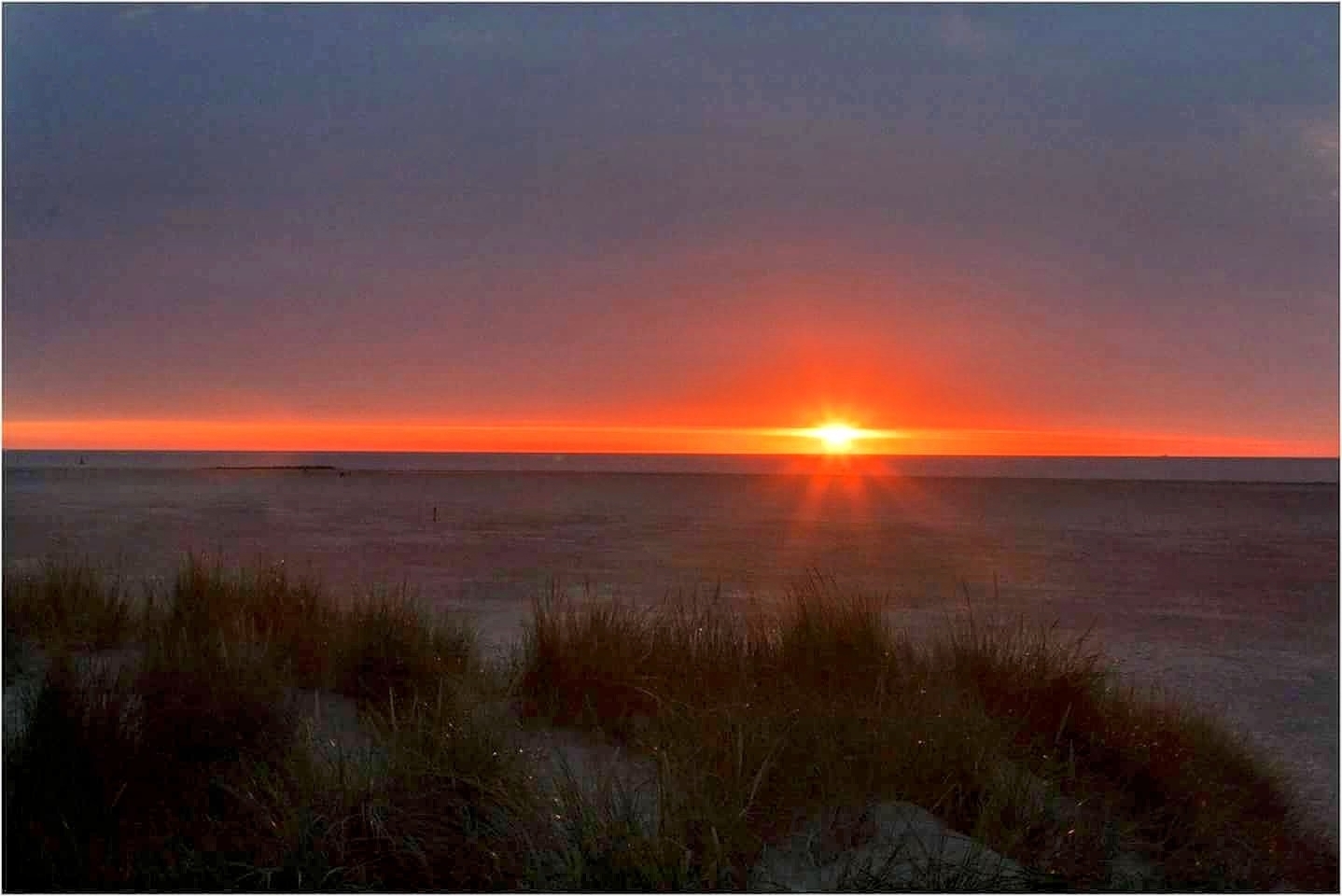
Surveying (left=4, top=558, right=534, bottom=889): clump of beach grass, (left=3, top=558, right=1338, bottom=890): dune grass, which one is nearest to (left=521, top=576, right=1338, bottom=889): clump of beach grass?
(left=3, top=558, right=1338, bottom=890): dune grass

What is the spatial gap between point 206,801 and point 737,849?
201 centimetres

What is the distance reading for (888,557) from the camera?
1789 cm

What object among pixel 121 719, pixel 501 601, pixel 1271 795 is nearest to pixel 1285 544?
pixel 501 601

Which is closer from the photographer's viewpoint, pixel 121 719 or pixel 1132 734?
pixel 121 719

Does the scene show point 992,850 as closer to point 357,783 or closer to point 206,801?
point 357,783

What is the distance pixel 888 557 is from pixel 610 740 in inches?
520

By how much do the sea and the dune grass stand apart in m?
0.63

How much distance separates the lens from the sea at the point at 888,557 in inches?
359

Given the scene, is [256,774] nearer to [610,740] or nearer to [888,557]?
[610,740]

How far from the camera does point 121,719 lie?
4.94 metres

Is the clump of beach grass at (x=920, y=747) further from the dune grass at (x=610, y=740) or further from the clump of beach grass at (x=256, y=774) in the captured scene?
the clump of beach grass at (x=256, y=774)

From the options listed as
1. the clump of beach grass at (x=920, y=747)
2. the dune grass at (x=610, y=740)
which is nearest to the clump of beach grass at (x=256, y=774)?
the dune grass at (x=610, y=740)

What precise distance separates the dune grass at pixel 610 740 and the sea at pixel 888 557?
0.63 meters

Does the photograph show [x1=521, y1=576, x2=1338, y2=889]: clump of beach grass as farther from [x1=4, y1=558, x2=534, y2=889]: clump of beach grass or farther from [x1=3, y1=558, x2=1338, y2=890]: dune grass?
[x1=4, y1=558, x2=534, y2=889]: clump of beach grass
